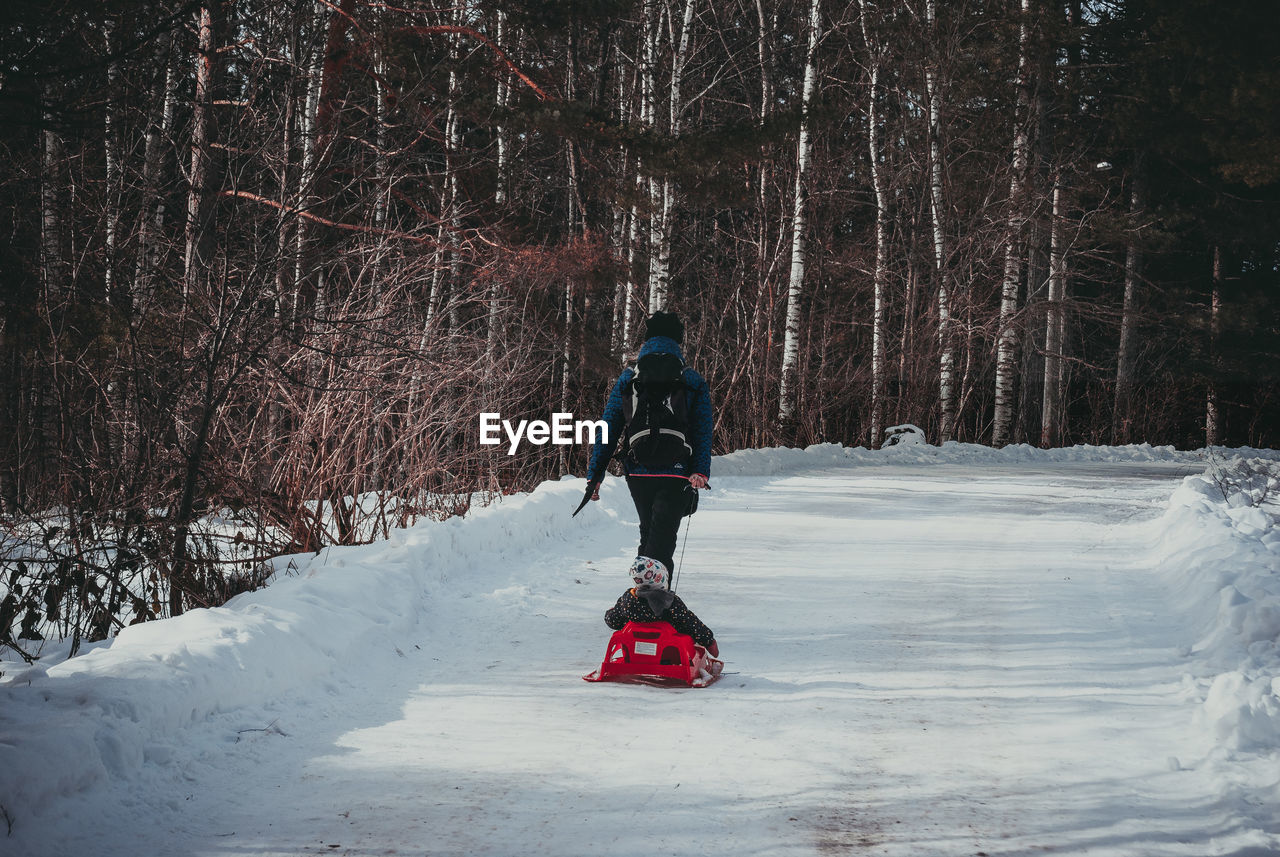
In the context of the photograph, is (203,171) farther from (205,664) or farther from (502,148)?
(502,148)

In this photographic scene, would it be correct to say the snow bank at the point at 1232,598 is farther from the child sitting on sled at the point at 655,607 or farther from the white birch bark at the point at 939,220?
the white birch bark at the point at 939,220

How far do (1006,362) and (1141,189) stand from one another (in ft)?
36.2

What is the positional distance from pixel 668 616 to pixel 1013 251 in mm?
25111

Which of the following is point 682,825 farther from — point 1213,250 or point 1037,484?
point 1213,250

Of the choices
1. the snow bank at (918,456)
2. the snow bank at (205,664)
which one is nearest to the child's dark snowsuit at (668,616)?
the snow bank at (205,664)

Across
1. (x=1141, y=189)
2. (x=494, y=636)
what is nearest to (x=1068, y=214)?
(x=1141, y=189)

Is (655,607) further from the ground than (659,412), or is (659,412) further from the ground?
(659,412)

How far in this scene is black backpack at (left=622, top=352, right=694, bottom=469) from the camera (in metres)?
7.04

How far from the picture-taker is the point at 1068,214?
1312 inches

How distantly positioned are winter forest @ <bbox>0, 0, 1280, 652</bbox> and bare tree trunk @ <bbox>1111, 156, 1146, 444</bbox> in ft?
0.36

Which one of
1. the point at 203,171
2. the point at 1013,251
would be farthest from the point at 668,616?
the point at 1013,251

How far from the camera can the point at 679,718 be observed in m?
5.85

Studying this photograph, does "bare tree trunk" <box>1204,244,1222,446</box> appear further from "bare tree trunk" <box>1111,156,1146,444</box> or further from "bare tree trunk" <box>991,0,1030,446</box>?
"bare tree trunk" <box>991,0,1030,446</box>

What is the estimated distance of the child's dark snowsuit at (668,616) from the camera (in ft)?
21.6
